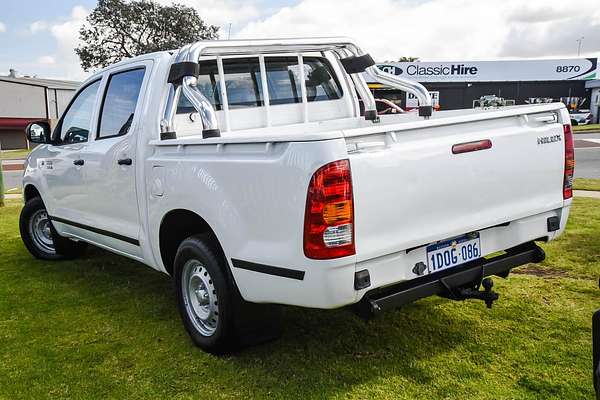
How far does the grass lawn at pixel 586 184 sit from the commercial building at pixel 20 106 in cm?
4273

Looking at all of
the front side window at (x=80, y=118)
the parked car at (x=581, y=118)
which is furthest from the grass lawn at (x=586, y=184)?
the parked car at (x=581, y=118)

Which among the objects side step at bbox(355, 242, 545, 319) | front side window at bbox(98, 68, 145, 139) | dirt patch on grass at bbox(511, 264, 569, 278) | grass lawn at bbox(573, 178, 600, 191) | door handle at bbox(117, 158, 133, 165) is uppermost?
front side window at bbox(98, 68, 145, 139)

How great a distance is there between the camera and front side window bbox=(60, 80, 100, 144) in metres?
5.05

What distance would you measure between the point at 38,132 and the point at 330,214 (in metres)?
4.20

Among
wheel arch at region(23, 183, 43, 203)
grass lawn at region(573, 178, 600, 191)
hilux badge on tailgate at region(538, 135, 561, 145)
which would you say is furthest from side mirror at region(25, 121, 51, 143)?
grass lawn at region(573, 178, 600, 191)

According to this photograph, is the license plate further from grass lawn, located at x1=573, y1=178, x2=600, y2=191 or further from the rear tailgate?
grass lawn, located at x1=573, y1=178, x2=600, y2=191

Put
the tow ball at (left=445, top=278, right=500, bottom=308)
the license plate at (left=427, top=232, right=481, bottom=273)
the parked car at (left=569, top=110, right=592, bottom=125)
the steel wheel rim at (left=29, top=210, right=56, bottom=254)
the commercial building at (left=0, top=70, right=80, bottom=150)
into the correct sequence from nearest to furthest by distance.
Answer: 1. the license plate at (left=427, top=232, right=481, bottom=273)
2. the tow ball at (left=445, top=278, right=500, bottom=308)
3. the steel wheel rim at (left=29, top=210, right=56, bottom=254)
4. the parked car at (left=569, top=110, right=592, bottom=125)
5. the commercial building at (left=0, top=70, right=80, bottom=150)

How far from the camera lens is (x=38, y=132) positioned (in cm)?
566

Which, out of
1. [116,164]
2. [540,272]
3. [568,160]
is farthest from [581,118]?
[116,164]

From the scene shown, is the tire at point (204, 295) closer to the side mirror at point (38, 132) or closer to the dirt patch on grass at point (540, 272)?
the side mirror at point (38, 132)

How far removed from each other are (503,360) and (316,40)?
9.05 ft

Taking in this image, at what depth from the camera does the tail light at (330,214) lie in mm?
2629

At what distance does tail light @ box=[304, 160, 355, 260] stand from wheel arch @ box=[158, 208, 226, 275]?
97 centimetres

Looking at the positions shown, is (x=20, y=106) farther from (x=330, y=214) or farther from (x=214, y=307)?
(x=330, y=214)
